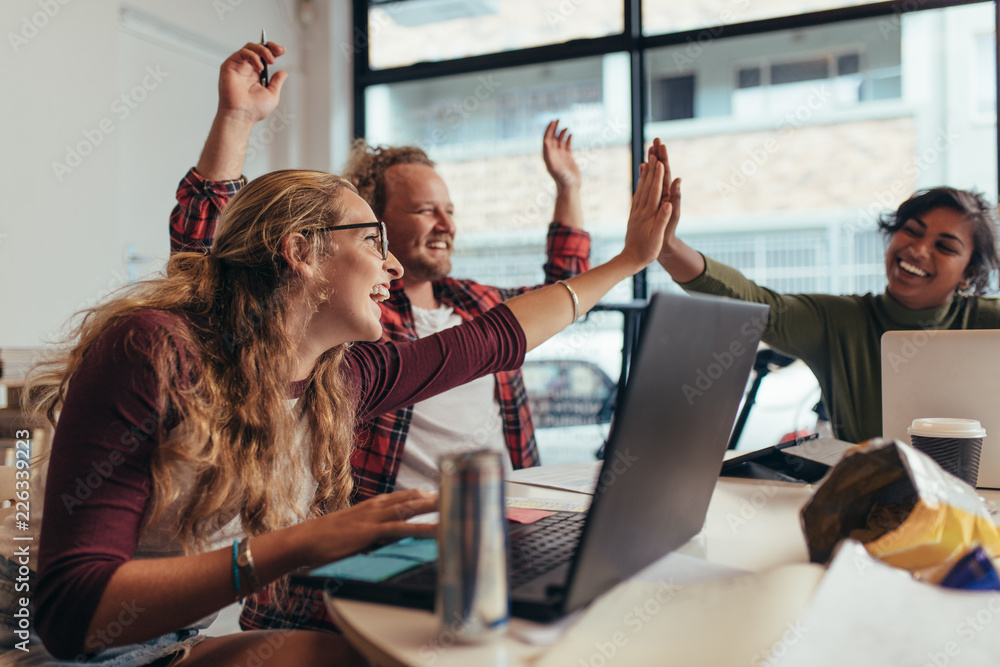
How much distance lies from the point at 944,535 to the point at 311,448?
85cm

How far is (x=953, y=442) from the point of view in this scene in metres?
1.17

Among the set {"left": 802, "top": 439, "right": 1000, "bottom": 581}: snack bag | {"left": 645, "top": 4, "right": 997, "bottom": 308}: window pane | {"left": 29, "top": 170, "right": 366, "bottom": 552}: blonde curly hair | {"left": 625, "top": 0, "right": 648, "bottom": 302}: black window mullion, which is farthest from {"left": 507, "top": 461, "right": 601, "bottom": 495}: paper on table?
{"left": 645, "top": 4, "right": 997, "bottom": 308}: window pane

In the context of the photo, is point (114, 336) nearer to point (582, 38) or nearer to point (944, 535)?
point (944, 535)

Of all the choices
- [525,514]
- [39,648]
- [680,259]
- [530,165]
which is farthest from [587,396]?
[39,648]

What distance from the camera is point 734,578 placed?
82 cm

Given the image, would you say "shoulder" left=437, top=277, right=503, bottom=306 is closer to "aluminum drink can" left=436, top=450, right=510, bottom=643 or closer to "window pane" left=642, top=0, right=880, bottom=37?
"aluminum drink can" left=436, top=450, right=510, bottom=643

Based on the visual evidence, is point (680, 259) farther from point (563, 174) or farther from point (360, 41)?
point (360, 41)

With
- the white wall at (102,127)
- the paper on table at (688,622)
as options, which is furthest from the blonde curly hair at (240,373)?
the white wall at (102,127)

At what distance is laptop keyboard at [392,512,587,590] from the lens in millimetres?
761

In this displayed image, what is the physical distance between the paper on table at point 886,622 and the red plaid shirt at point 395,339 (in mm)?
976

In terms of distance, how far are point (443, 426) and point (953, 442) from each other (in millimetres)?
1121

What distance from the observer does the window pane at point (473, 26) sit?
378 cm

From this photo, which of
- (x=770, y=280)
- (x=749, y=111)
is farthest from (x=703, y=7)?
(x=770, y=280)

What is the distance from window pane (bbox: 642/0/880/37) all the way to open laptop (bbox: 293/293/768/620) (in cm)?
305
